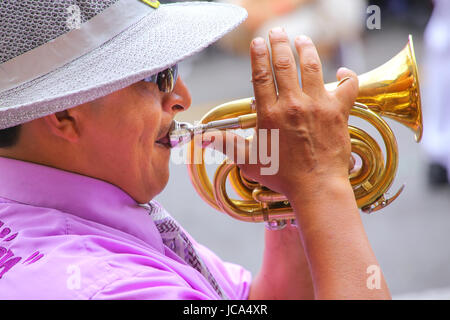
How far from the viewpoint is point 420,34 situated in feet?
33.3

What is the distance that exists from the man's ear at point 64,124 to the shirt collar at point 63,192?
0.28 ft

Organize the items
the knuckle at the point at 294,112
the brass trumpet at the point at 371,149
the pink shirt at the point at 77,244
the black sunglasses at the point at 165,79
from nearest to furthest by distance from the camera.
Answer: the pink shirt at the point at 77,244 → the knuckle at the point at 294,112 → the black sunglasses at the point at 165,79 → the brass trumpet at the point at 371,149

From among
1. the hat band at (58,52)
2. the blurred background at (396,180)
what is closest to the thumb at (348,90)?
the hat band at (58,52)

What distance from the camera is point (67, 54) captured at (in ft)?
3.89

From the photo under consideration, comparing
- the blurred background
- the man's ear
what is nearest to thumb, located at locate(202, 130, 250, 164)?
the man's ear

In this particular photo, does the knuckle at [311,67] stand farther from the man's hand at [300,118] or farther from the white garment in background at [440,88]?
the white garment in background at [440,88]

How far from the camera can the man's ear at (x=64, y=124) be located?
1.23 m

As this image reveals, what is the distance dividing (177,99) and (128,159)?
194mm

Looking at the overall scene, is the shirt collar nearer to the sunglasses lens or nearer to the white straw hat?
the white straw hat

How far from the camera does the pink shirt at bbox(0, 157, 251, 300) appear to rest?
42.5 inches

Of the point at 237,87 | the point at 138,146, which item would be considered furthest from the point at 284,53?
the point at 237,87

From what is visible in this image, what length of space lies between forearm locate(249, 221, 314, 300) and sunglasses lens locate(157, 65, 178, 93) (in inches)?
23.8

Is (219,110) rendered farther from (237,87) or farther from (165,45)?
(237,87)
